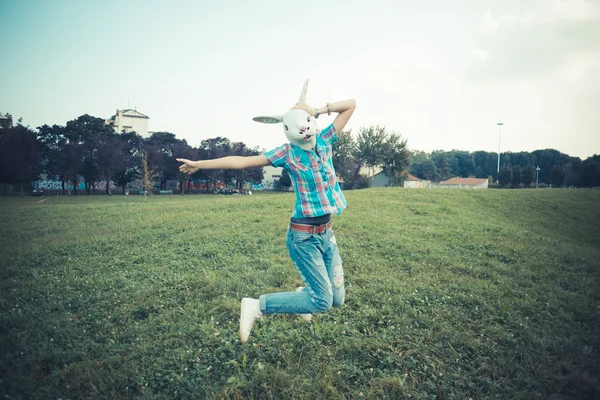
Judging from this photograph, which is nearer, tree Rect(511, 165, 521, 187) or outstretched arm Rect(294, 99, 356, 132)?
outstretched arm Rect(294, 99, 356, 132)

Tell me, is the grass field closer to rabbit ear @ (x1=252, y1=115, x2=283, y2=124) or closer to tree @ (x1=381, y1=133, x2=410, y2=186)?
rabbit ear @ (x1=252, y1=115, x2=283, y2=124)

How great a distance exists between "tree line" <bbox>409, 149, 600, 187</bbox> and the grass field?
38.6 m

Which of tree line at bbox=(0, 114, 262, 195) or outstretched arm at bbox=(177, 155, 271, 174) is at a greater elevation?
tree line at bbox=(0, 114, 262, 195)

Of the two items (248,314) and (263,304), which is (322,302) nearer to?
(263,304)

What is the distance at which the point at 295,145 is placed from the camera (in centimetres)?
445

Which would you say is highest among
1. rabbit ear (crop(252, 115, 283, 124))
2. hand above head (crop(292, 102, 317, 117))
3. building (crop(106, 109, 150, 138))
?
building (crop(106, 109, 150, 138))

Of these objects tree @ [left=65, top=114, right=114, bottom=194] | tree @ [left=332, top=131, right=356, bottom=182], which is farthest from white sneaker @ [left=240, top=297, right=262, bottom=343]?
tree @ [left=332, top=131, right=356, bottom=182]

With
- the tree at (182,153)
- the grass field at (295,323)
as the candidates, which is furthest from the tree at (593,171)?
the tree at (182,153)

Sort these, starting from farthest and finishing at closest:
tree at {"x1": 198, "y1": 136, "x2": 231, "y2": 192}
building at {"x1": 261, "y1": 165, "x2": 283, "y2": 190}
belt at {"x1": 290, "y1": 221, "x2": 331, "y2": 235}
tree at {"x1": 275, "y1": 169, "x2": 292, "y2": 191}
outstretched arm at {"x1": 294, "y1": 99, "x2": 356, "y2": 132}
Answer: building at {"x1": 261, "y1": 165, "x2": 283, "y2": 190}, tree at {"x1": 275, "y1": 169, "x2": 292, "y2": 191}, tree at {"x1": 198, "y1": 136, "x2": 231, "y2": 192}, outstretched arm at {"x1": 294, "y1": 99, "x2": 356, "y2": 132}, belt at {"x1": 290, "y1": 221, "x2": 331, "y2": 235}

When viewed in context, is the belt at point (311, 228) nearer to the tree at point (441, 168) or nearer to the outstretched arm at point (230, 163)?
the outstretched arm at point (230, 163)

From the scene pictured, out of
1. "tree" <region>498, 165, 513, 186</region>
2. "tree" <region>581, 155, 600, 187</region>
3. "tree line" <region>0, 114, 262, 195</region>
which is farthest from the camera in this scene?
"tree" <region>498, 165, 513, 186</region>

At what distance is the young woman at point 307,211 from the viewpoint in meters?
4.23

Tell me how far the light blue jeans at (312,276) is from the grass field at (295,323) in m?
0.85

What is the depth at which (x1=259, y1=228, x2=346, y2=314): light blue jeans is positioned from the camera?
13.9 ft
